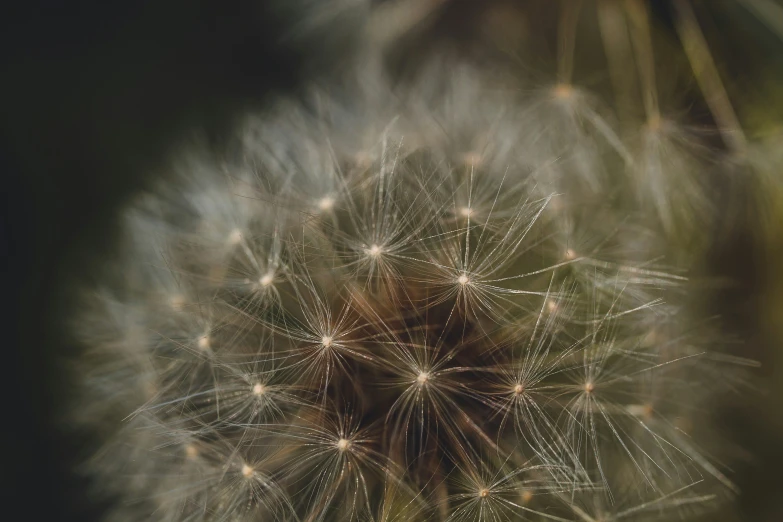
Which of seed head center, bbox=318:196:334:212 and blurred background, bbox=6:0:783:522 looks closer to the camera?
seed head center, bbox=318:196:334:212

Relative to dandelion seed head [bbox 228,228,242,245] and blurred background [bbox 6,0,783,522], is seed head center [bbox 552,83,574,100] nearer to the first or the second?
blurred background [bbox 6,0,783,522]

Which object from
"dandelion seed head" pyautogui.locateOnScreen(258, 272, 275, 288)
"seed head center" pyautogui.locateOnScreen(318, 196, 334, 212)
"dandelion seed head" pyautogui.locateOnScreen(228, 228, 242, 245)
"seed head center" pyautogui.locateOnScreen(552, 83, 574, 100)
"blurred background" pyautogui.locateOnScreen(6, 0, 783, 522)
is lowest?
"seed head center" pyautogui.locateOnScreen(552, 83, 574, 100)

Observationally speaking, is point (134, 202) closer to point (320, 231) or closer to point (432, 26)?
point (320, 231)

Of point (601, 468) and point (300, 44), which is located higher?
point (300, 44)

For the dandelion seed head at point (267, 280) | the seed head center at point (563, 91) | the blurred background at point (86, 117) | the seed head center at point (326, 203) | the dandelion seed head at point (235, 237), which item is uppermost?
the blurred background at point (86, 117)

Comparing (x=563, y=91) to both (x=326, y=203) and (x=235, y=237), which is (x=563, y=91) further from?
(x=235, y=237)

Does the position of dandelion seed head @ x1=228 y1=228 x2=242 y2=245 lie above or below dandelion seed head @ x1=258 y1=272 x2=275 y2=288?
above

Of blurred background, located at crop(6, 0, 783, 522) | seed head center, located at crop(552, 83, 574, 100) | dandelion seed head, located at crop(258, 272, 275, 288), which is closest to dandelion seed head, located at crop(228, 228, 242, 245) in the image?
dandelion seed head, located at crop(258, 272, 275, 288)

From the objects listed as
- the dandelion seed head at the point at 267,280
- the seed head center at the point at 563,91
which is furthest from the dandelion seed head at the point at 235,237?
the seed head center at the point at 563,91

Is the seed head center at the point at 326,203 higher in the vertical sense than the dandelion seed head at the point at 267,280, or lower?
higher

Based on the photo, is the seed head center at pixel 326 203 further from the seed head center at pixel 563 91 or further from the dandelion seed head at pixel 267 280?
the seed head center at pixel 563 91

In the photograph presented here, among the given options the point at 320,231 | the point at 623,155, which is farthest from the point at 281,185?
the point at 623,155
